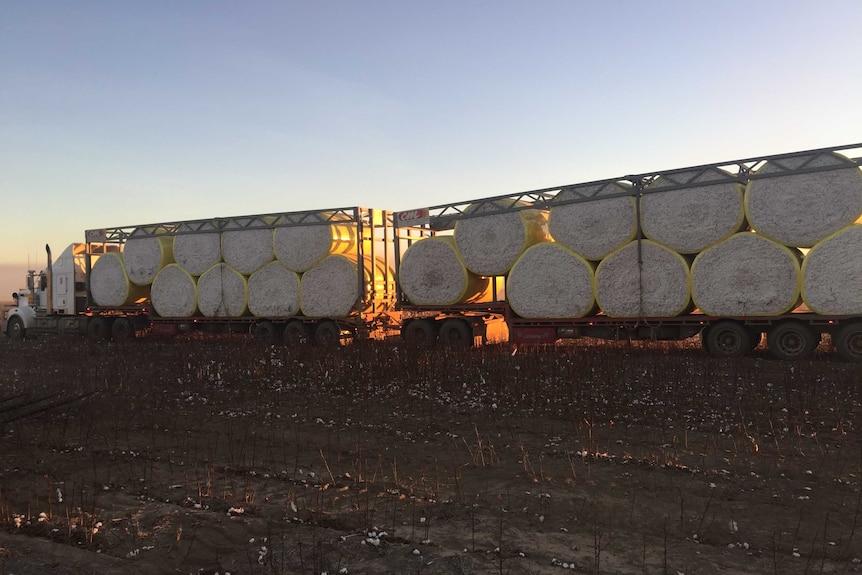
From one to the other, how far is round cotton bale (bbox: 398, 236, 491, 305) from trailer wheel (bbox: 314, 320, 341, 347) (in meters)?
2.57

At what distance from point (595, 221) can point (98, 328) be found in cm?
2088

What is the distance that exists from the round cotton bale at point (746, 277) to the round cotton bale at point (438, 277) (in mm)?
6436

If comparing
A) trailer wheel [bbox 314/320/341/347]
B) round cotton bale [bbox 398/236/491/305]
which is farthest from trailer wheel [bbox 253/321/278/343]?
round cotton bale [bbox 398/236/491/305]

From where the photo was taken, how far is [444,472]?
6699 millimetres

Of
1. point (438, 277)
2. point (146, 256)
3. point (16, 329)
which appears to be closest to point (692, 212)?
point (438, 277)

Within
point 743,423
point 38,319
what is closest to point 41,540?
point 743,423

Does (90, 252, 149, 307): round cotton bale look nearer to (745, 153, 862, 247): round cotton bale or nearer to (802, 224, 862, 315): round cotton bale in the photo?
(745, 153, 862, 247): round cotton bale

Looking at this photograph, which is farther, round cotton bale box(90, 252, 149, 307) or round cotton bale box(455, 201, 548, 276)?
round cotton bale box(90, 252, 149, 307)

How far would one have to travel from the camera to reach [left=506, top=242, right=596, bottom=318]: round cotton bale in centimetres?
1630

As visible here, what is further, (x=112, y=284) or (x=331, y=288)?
(x=112, y=284)

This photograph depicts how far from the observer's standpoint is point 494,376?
1212 cm

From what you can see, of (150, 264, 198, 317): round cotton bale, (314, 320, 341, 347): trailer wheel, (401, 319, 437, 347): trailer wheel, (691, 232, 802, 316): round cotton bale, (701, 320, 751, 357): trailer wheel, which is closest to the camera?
(691, 232, 802, 316): round cotton bale

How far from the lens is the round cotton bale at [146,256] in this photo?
23.8 meters

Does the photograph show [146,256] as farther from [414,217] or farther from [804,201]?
[804,201]
